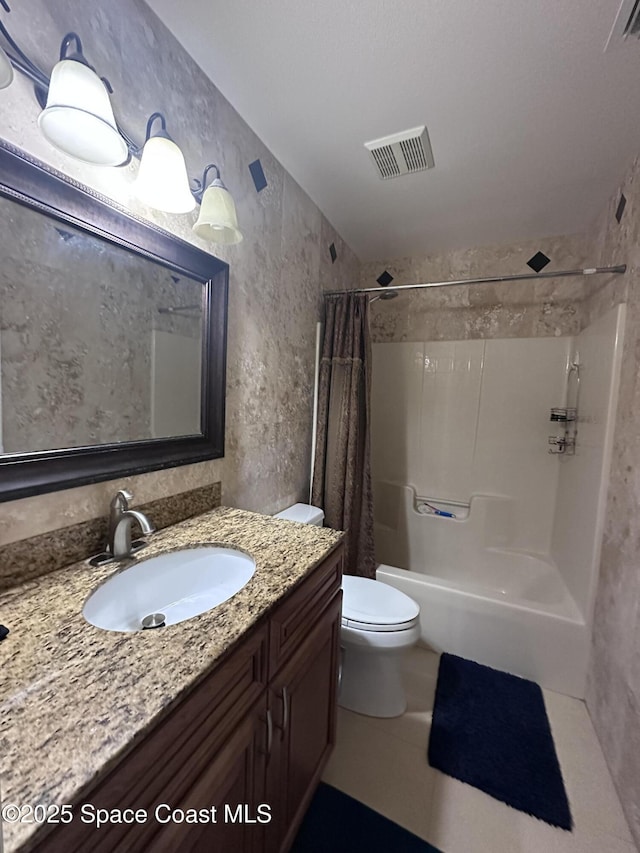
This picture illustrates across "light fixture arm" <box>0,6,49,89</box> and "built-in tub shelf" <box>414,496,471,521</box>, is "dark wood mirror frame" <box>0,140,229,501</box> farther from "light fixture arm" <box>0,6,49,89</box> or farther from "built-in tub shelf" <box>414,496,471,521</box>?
"built-in tub shelf" <box>414,496,471,521</box>

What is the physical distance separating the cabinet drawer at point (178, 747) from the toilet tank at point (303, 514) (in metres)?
0.97

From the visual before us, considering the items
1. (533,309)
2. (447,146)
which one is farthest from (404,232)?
(533,309)

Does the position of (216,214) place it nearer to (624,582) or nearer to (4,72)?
(4,72)

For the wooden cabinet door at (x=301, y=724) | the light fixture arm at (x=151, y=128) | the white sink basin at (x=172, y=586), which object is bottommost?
the wooden cabinet door at (x=301, y=724)

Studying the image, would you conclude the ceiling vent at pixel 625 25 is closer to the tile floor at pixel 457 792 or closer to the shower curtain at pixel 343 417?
the shower curtain at pixel 343 417

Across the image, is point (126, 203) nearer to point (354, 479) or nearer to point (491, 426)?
point (354, 479)

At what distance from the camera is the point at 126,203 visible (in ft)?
3.24

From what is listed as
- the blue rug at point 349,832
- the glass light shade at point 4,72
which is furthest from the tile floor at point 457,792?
the glass light shade at point 4,72

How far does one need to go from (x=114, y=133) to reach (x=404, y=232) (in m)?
1.87

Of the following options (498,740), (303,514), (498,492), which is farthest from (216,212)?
(498,492)

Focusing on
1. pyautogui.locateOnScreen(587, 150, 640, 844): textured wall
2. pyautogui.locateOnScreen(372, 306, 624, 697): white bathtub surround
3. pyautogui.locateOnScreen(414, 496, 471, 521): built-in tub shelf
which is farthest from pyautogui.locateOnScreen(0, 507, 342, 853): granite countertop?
pyautogui.locateOnScreen(414, 496, 471, 521): built-in tub shelf

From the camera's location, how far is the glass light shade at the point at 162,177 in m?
0.96

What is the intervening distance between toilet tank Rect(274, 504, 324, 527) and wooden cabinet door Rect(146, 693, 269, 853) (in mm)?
975

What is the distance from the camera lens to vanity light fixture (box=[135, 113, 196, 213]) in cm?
96
